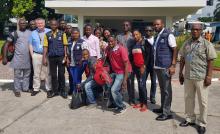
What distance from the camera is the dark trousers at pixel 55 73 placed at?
8820mm

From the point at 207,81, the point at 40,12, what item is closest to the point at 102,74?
the point at 207,81

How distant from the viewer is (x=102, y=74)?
7820 mm

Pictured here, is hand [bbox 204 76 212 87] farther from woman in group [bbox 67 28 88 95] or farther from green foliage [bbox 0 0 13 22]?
green foliage [bbox 0 0 13 22]

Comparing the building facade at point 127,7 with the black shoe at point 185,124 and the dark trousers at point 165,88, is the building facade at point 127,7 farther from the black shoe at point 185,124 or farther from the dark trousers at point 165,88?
the black shoe at point 185,124

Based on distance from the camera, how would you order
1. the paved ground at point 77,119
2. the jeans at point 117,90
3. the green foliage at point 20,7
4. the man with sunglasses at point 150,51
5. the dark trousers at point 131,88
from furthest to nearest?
the green foliage at point 20,7, the dark trousers at point 131,88, the man with sunglasses at point 150,51, the jeans at point 117,90, the paved ground at point 77,119

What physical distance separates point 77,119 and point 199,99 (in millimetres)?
2331

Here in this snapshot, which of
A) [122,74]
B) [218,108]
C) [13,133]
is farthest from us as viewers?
[218,108]

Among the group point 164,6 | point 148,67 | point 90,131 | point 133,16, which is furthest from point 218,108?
point 133,16

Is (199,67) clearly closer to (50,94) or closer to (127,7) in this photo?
(50,94)

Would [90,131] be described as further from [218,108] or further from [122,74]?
[218,108]

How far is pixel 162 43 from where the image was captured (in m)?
6.96

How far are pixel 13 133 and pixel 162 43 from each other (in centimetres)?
309

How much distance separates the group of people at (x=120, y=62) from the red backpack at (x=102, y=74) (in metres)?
0.11

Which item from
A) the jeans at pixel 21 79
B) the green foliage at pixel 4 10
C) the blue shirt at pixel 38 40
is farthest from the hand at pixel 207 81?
the green foliage at pixel 4 10
